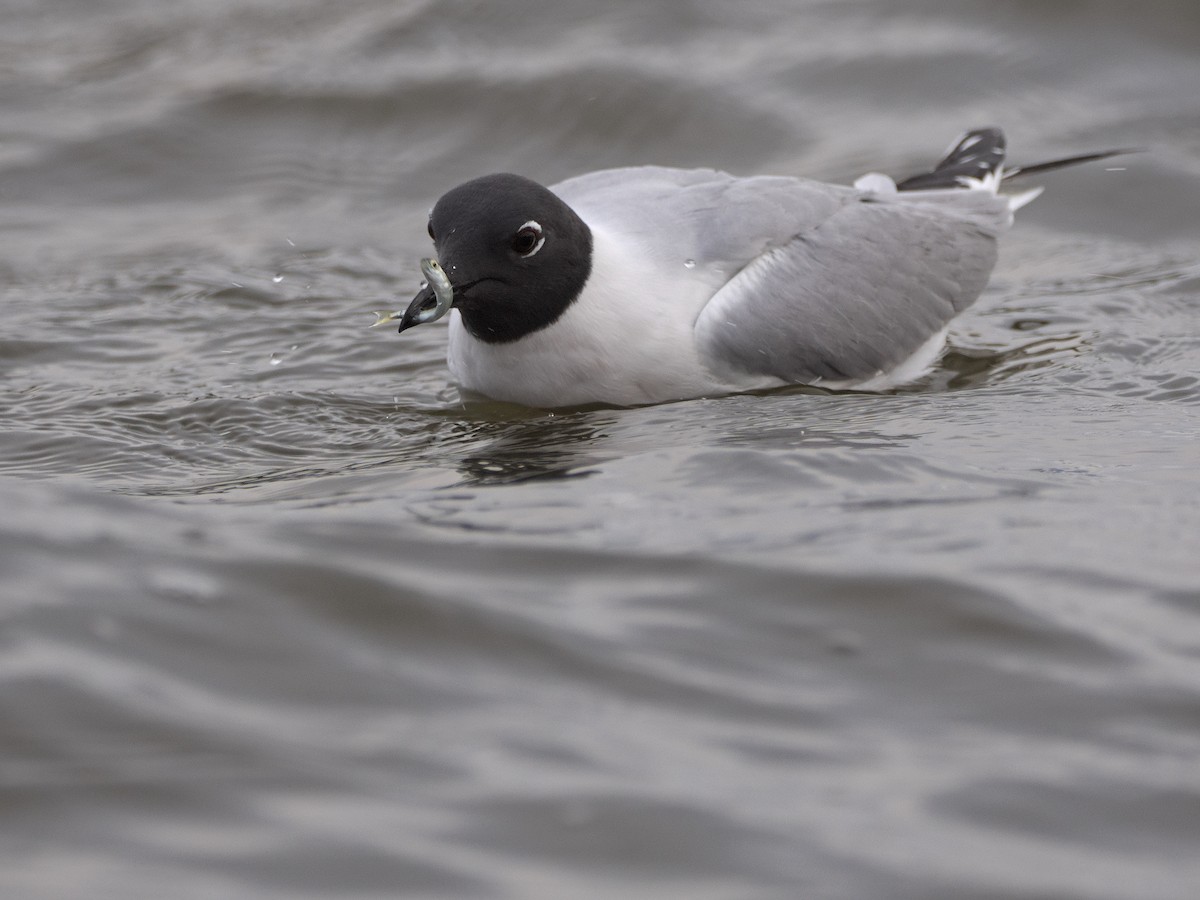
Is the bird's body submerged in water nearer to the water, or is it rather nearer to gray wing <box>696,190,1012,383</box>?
gray wing <box>696,190,1012,383</box>

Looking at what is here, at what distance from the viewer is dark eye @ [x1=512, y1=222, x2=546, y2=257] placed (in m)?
5.39

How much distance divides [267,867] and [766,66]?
8111 millimetres

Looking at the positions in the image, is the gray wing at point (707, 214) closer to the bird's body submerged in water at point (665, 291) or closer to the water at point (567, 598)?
the bird's body submerged in water at point (665, 291)

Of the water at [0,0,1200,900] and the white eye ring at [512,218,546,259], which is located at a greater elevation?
the white eye ring at [512,218,546,259]

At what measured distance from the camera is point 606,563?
3.87m

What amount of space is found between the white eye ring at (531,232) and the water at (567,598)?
562 mm

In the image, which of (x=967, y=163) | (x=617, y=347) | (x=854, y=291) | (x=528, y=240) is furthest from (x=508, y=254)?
(x=967, y=163)

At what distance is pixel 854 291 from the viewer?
606 centimetres

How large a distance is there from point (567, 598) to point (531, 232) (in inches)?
80.8

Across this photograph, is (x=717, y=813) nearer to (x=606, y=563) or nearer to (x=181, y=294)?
(x=606, y=563)

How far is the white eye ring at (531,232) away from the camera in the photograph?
5387 millimetres

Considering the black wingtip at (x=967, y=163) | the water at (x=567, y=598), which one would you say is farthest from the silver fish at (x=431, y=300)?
the black wingtip at (x=967, y=163)

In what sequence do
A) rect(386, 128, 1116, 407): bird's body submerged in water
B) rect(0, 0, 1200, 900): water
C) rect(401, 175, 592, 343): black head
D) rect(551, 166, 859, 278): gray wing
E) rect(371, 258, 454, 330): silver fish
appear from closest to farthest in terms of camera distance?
1. rect(0, 0, 1200, 900): water
2. rect(371, 258, 454, 330): silver fish
3. rect(401, 175, 592, 343): black head
4. rect(386, 128, 1116, 407): bird's body submerged in water
5. rect(551, 166, 859, 278): gray wing

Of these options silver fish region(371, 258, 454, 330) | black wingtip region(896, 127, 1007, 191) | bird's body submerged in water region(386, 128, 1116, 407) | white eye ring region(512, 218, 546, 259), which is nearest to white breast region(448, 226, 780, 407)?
bird's body submerged in water region(386, 128, 1116, 407)
